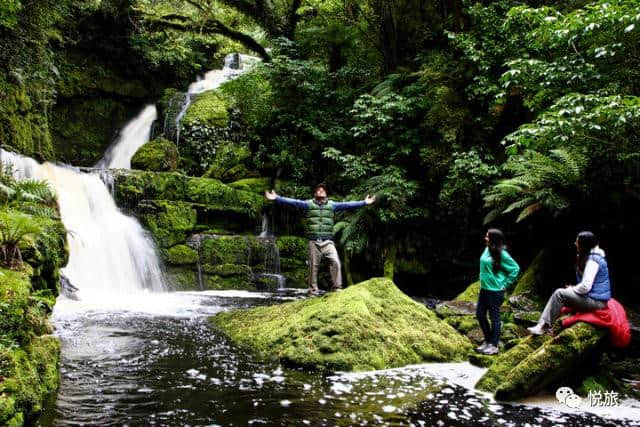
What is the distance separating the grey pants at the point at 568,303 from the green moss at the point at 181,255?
11000 mm

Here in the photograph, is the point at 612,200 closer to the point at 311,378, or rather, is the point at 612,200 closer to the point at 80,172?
the point at 311,378

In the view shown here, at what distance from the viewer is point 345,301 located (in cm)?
693

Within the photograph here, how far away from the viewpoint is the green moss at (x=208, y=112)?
19906 millimetres

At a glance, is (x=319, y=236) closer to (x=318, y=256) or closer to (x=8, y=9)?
(x=318, y=256)

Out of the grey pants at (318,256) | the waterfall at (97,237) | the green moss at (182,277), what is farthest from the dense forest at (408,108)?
the green moss at (182,277)

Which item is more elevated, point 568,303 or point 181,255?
point 181,255

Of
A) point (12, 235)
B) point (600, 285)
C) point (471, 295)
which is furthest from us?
point (471, 295)

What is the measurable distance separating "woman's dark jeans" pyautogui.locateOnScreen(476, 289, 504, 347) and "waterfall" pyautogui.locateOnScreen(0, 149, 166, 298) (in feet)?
Answer: 29.7

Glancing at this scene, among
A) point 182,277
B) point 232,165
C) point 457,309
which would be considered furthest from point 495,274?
point 232,165

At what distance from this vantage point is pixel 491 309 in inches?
255

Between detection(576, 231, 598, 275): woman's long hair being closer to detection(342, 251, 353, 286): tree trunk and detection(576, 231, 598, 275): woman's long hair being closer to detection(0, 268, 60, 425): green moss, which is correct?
detection(0, 268, 60, 425): green moss

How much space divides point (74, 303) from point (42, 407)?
6.33 m

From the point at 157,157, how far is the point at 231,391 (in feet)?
46.2

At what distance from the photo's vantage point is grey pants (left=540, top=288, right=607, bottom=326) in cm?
513
